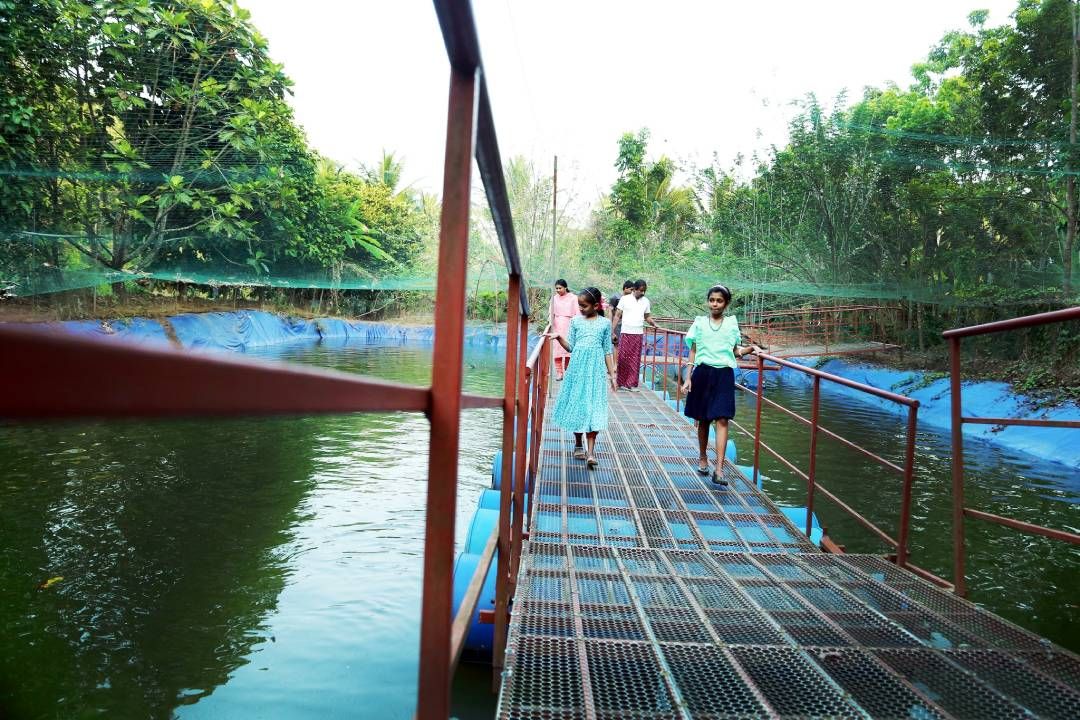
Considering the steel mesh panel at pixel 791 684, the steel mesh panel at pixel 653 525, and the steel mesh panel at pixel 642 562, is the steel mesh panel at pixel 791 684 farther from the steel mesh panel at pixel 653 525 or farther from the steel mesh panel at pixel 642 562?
the steel mesh panel at pixel 653 525

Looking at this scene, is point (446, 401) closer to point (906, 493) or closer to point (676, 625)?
point (676, 625)

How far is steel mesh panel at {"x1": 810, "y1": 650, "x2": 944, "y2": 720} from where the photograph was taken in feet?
5.51

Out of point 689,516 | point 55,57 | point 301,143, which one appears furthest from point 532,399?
point 55,57

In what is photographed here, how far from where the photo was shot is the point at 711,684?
180 centimetres

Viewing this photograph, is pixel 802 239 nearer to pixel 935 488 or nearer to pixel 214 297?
pixel 935 488

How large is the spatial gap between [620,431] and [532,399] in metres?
2.37

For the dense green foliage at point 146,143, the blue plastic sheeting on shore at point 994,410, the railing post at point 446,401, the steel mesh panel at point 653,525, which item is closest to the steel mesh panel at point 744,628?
the steel mesh panel at point 653,525

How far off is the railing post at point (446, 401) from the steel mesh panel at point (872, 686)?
1315mm

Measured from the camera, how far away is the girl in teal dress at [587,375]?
464 cm

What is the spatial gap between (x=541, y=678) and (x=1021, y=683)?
126 centimetres

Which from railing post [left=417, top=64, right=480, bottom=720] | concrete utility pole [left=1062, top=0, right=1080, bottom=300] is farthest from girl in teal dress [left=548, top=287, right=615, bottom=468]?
concrete utility pole [left=1062, top=0, right=1080, bottom=300]

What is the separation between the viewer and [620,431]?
6.02m

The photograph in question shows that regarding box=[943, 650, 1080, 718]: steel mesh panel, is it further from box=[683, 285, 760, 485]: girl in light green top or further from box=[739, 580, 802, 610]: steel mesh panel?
box=[683, 285, 760, 485]: girl in light green top

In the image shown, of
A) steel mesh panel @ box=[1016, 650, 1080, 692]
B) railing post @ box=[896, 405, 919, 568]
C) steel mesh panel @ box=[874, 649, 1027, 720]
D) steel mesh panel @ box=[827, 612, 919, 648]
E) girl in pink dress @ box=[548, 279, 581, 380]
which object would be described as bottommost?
steel mesh panel @ box=[827, 612, 919, 648]
